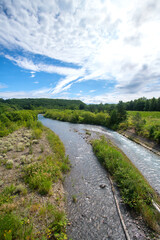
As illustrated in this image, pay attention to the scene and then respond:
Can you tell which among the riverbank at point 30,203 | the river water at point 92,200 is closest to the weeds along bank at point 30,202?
the riverbank at point 30,203

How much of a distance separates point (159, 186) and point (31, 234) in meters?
11.4

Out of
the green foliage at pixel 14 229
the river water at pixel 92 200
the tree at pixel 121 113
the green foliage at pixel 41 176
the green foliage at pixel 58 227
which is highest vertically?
the tree at pixel 121 113

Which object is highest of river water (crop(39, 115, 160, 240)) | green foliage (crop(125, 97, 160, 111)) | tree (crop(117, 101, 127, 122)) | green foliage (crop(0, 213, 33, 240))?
green foliage (crop(125, 97, 160, 111))

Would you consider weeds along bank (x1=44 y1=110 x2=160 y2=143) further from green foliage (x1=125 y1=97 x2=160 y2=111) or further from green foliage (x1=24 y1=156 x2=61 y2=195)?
green foliage (x1=125 y1=97 x2=160 y2=111)

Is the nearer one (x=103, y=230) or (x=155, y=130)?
A: (x=103, y=230)

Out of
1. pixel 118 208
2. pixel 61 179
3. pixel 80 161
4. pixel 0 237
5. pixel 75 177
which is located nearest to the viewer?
pixel 0 237

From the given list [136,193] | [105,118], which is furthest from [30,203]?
[105,118]

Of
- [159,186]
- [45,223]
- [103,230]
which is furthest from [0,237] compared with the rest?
[159,186]

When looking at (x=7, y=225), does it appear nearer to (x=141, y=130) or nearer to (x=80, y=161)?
(x=80, y=161)

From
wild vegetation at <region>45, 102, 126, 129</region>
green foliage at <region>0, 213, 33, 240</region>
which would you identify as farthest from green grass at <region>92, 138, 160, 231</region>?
wild vegetation at <region>45, 102, 126, 129</region>

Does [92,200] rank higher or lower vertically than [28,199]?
lower

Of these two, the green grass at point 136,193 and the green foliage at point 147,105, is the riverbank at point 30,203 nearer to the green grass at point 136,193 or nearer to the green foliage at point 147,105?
the green grass at point 136,193

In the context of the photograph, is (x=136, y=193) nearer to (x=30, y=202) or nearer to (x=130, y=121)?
(x=30, y=202)

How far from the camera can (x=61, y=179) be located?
967 cm
